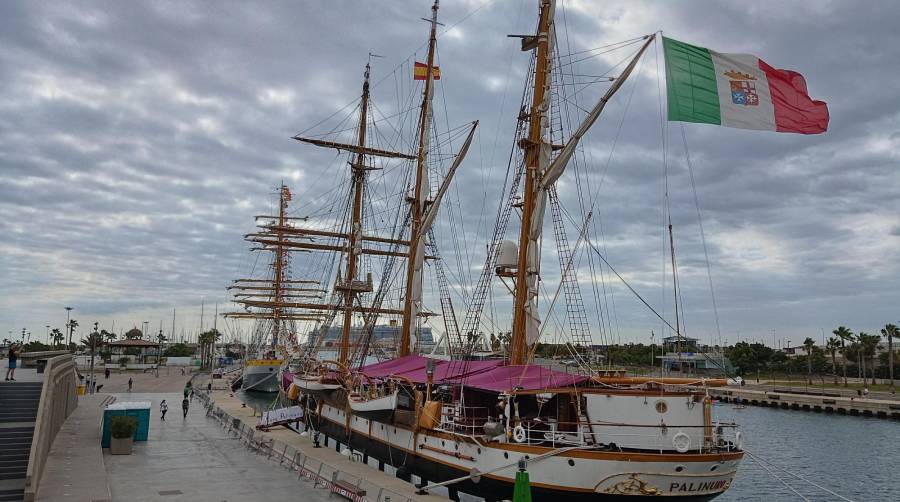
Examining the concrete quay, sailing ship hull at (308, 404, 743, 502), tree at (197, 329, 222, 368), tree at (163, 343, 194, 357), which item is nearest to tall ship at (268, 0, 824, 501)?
sailing ship hull at (308, 404, 743, 502)

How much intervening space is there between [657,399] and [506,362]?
31.8 ft

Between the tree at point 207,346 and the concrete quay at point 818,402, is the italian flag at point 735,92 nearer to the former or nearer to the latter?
the concrete quay at point 818,402

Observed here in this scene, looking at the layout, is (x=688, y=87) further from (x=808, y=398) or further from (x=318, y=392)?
(x=808, y=398)

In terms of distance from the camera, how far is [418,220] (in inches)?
1523

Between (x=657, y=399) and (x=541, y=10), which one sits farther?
(x=541, y=10)

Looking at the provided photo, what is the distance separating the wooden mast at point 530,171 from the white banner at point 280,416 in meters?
15.0

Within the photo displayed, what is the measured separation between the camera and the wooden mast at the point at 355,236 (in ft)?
128

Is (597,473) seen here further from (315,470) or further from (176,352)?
(176,352)

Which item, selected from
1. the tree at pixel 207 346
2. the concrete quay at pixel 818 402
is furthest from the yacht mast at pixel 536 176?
the tree at pixel 207 346

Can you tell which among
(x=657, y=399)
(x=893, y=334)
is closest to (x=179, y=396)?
(x=657, y=399)

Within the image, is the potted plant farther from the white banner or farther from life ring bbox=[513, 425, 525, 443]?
life ring bbox=[513, 425, 525, 443]

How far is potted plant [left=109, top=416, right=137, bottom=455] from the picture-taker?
910 inches

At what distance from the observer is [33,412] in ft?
67.6

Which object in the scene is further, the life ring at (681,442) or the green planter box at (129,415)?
the green planter box at (129,415)
